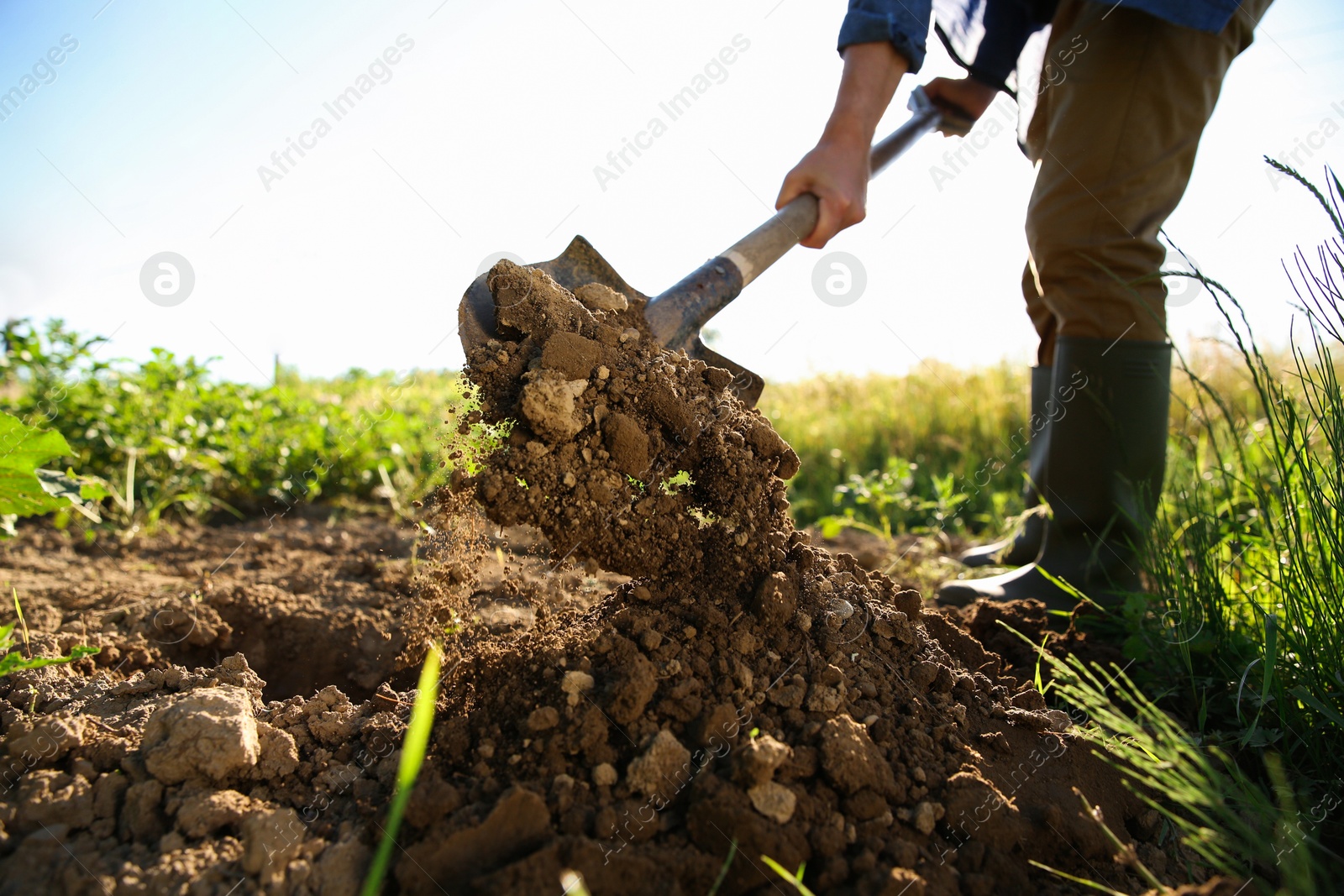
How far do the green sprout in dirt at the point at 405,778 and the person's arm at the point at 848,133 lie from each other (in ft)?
5.10

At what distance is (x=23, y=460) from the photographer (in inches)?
64.9

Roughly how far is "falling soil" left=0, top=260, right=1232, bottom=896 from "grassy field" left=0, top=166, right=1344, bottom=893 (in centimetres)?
20

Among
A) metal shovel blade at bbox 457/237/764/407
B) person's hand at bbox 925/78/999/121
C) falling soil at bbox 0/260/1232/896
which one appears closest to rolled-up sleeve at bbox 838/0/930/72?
person's hand at bbox 925/78/999/121

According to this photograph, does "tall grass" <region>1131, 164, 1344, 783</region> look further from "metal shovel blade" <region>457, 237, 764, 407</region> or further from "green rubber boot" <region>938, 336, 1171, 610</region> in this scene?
"metal shovel blade" <region>457, 237, 764, 407</region>

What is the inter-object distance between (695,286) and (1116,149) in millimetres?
1249

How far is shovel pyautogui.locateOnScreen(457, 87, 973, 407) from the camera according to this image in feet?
5.59

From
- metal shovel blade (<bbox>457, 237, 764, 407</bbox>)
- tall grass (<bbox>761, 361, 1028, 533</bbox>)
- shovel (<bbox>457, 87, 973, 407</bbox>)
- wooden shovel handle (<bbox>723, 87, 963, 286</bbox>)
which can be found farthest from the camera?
tall grass (<bbox>761, 361, 1028, 533</bbox>)

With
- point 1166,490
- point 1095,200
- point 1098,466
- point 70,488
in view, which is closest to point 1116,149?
point 1095,200

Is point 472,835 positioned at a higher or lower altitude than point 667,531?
lower

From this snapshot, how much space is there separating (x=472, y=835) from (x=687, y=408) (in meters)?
0.85

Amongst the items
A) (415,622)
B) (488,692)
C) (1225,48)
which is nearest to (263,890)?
(488,692)

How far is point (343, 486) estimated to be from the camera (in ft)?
12.9

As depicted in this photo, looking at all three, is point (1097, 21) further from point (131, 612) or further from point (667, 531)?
point (131, 612)

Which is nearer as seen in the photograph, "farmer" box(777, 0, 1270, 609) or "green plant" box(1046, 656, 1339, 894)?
"green plant" box(1046, 656, 1339, 894)
